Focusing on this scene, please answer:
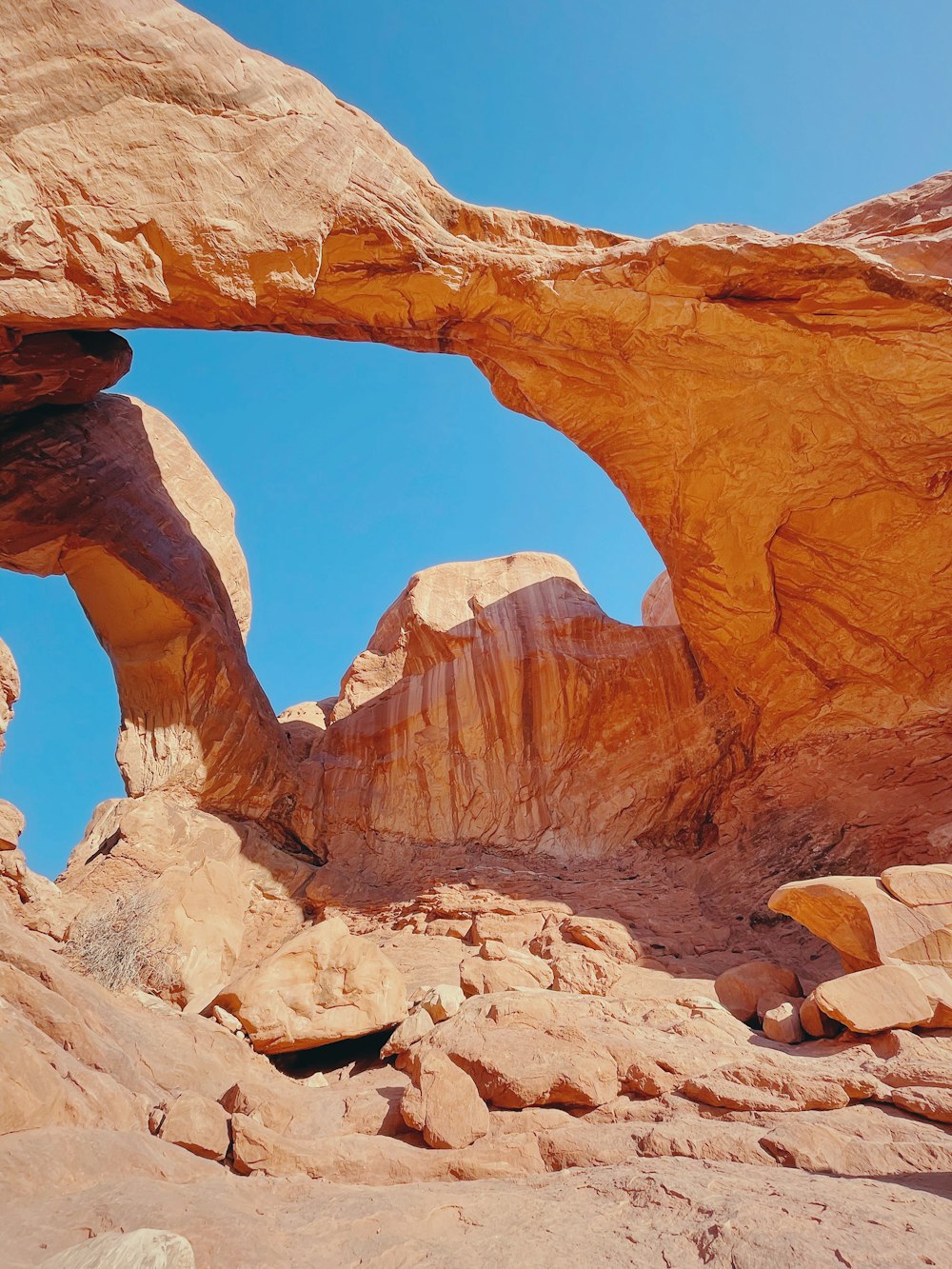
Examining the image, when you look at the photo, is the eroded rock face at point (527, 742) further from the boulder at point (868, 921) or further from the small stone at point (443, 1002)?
the small stone at point (443, 1002)

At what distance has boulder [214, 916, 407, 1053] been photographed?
20.2 ft

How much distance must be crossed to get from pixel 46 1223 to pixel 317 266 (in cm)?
816

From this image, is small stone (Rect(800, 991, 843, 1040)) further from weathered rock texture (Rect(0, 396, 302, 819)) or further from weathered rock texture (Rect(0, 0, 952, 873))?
weathered rock texture (Rect(0, 396, 302, 819))

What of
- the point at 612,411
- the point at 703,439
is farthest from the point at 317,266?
the point at 703,439

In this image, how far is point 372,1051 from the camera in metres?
6.54

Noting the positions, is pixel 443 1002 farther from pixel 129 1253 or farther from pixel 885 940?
pixel 129 1253

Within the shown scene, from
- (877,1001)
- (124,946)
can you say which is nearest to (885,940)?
(877,1001)

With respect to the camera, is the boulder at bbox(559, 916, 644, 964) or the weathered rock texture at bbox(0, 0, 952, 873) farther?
the boulder at bbox(559, 916, 644, 964)

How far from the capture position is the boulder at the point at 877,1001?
19.1 feet

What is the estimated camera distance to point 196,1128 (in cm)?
424

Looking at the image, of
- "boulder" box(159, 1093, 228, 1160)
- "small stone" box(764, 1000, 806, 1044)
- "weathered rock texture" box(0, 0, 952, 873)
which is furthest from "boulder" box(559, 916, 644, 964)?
"boulder" box(159, 1093, 228, 1160)

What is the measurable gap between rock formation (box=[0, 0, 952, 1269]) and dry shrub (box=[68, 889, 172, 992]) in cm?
4

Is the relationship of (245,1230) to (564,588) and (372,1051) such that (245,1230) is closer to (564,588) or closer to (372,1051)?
(372,1051)

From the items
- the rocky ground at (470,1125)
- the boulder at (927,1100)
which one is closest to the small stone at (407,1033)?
the rocky ground at (470,1125)
